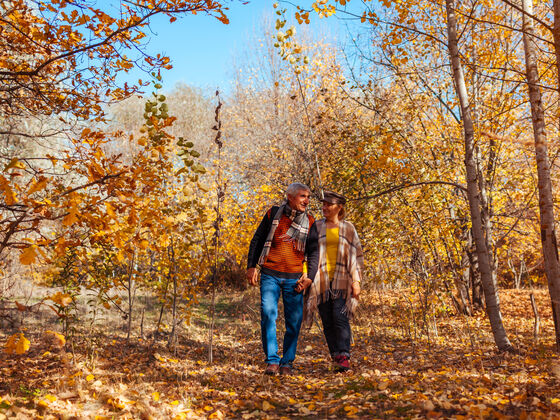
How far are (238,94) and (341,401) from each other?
60.6 feet

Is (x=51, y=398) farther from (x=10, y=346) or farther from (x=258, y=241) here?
(x=258, y=241)

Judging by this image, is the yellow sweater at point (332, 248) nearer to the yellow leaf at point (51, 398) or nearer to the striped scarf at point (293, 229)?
the striped scarf at point (293, 229)

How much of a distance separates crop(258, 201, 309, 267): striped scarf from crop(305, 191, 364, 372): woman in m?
0.18

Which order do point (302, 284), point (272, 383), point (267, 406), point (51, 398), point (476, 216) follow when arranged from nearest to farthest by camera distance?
point (51, 398), point (267, 406), point (272, 383), point (302, 284), point (476, 216)

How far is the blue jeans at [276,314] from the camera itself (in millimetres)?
4055

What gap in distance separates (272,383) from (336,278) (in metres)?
1.17

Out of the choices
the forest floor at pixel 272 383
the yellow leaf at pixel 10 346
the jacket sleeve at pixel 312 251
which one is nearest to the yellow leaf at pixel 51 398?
the forest floor at pixel 272 383

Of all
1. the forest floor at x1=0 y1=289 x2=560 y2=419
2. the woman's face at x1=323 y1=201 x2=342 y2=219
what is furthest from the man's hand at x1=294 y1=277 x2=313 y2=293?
the forest floor at x1=0 y1=289 x2=560 y2=419

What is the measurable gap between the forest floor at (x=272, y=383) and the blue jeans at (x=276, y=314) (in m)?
0.24

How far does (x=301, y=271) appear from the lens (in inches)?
170

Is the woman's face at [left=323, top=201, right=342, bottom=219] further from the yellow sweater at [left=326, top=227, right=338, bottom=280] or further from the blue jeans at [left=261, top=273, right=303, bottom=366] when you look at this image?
the blue jeans at [left=261, top=273, right=303, bottom=366]

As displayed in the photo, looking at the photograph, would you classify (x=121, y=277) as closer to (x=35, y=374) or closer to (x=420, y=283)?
(x=35, y=374)

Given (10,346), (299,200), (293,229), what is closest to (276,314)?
(293,229)

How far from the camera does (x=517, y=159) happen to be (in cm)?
918
